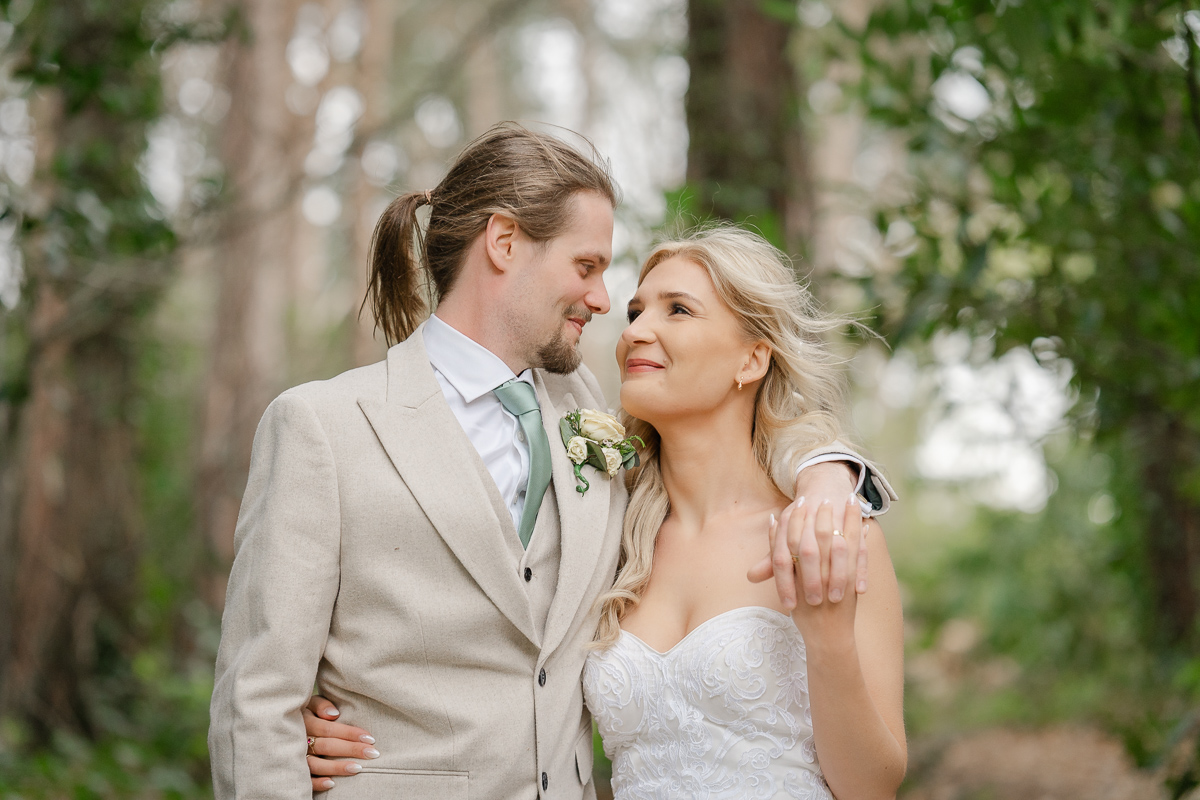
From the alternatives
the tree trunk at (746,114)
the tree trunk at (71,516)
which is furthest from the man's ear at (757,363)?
the tree trunk at (71,516)

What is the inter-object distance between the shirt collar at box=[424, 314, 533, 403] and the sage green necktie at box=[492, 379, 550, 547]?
34 mm

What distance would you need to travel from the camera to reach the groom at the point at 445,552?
2.09m

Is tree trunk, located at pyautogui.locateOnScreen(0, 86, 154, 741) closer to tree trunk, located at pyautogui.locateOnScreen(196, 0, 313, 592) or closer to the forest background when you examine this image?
the forest background

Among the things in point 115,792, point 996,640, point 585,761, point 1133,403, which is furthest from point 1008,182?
point 996,640

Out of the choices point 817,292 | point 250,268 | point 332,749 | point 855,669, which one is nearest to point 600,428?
point 855,669

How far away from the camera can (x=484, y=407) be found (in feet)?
8.03

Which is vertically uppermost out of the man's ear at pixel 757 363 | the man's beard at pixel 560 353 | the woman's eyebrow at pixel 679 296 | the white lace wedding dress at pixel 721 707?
the woman's eyebrow at pixel 679 296

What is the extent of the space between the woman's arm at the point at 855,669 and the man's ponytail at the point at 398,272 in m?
1.31

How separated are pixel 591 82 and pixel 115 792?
1456 cm

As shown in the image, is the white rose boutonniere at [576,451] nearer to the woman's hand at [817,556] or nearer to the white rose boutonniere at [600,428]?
the white rose boutonniere at [600,428]

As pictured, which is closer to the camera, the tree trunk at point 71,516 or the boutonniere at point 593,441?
the boutonniere at point 593,441

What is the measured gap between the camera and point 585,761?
2402mm

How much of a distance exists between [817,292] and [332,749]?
2954 millimetres

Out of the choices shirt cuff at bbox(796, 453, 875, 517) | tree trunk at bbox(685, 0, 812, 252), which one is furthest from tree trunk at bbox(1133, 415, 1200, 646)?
shirt cuff at bbox(796, 453, 875, 517)
